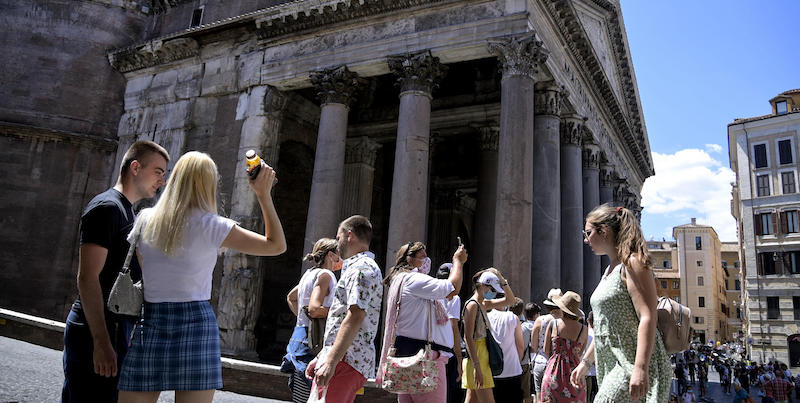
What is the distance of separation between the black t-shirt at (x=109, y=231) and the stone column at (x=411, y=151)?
25.5 feet

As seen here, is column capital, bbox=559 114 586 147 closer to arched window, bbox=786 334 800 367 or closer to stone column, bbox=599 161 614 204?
stone column, bbox=599 161 614 204

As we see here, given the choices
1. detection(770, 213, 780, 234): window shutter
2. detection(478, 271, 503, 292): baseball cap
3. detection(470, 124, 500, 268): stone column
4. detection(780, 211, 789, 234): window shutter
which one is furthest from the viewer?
detection(770, 213, 780, 234): window shutter

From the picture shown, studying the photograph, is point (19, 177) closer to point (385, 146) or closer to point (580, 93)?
point (385, 146)

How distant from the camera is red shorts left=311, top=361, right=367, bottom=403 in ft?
10.0

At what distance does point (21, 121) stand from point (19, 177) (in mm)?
1626

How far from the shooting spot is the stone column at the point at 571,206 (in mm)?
13008

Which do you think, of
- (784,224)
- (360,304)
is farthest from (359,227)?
(784,224)

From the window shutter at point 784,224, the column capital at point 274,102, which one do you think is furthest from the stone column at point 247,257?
the window shutter at point 784,224

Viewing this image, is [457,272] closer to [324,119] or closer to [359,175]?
[324,119]

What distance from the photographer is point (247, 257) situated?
1247 cm

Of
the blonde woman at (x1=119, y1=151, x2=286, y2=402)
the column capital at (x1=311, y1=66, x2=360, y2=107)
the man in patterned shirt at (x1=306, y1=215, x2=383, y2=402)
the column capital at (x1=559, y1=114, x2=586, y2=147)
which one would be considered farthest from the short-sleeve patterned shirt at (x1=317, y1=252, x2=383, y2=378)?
the column capital at (x1=559, y1=114, x2=586, y2=147)

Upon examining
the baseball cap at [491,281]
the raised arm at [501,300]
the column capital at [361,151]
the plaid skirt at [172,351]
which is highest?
the column capital at [361,151]

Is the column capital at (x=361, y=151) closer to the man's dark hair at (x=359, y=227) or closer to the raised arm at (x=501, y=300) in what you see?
the raised arm at (x=501, y=300)

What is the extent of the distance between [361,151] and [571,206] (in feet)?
20.4
